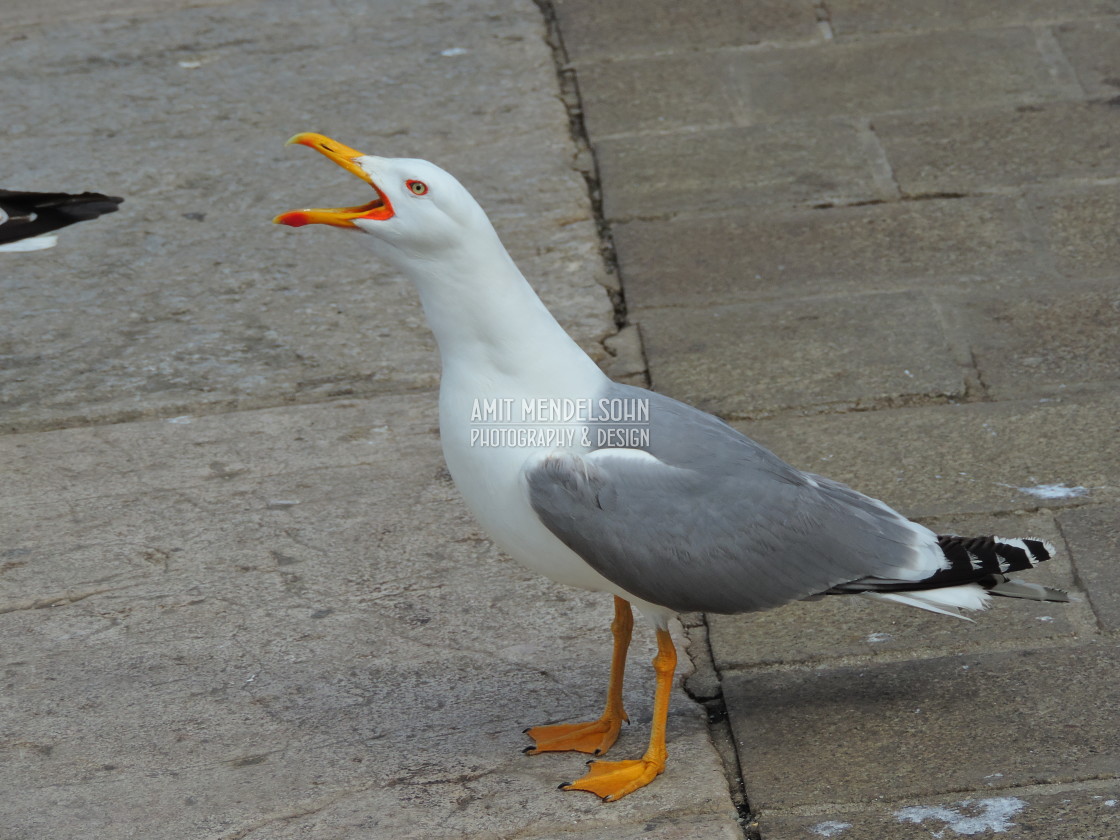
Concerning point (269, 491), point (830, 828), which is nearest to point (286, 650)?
point (269, 491)

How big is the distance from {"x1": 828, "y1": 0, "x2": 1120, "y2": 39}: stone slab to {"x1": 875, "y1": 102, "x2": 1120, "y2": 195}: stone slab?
0.93 metres

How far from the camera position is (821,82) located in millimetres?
6191

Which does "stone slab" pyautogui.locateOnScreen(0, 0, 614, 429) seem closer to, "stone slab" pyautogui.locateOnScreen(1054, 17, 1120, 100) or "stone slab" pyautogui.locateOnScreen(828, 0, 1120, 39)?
"stone slab" pyautogui.locateOnScreen(828, 0, 1120, 39)

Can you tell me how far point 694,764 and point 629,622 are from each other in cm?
32

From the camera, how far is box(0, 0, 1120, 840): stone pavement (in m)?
2.91

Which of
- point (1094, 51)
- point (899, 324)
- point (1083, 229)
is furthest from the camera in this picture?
Result: point (1094, 51)

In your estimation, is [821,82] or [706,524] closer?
[706,524]

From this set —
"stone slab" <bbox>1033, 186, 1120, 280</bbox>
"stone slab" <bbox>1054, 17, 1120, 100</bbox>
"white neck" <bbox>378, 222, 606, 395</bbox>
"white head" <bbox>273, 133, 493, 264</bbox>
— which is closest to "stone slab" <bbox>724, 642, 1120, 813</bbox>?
"white neck" <bbox>378, 222, 606, 395</bbox>

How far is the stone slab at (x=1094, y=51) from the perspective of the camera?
5910mm

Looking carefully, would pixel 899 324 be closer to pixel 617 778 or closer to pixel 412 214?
pixel 617 778

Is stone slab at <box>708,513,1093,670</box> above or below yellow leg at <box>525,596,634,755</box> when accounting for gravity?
below

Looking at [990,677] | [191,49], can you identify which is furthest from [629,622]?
[191,49]

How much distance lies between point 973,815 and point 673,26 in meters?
4.94

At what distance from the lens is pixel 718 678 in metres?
3.18
